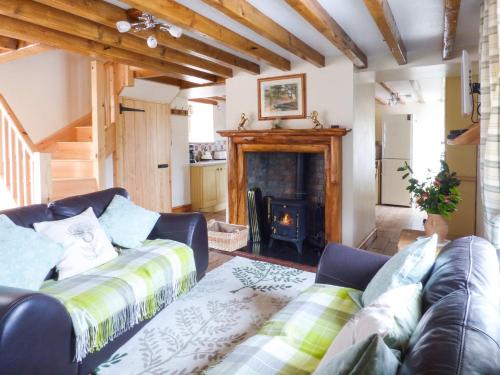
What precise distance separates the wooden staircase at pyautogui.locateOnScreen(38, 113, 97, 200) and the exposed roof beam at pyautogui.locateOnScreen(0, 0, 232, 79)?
1708mm

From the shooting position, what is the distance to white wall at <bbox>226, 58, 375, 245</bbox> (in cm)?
413

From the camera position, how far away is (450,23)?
111 inches

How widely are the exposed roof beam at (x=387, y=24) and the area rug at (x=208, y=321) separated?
7.36 feet

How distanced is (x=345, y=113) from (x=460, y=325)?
3500 millimetres

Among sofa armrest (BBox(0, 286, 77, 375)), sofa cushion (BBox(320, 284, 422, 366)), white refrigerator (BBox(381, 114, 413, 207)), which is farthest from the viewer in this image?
white refrigerator (BBox(381, 114, 413, 207))

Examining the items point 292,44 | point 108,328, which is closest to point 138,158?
point 292,44

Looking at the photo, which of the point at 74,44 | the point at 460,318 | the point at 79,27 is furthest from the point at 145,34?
the point at 460,318

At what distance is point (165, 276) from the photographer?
2.58 metres

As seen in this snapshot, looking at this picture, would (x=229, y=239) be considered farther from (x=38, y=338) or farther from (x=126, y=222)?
(x=38, y=338)

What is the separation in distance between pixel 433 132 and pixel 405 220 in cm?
330

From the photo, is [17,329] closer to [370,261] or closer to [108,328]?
[108,328]

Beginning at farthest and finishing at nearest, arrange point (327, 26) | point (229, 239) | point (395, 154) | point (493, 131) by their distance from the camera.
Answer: point (395, 154) < point (229, 239) < point (327, 26) < point (493, 131)

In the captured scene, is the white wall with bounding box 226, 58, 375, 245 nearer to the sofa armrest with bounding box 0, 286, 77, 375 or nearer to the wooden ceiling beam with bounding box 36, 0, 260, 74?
the wooden ceiling beam with bounding box 36, 0, 260, 74

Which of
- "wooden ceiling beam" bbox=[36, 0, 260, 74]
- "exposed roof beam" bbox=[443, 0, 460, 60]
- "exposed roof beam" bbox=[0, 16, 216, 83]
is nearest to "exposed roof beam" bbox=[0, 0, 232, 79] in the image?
"wooden ceiling beam" bbox=[36, 0, 260, 74]
